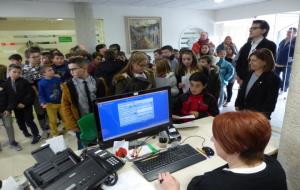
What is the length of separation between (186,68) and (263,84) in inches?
46.4

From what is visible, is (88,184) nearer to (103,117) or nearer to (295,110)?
(103,117)

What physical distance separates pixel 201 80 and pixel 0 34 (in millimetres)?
4973

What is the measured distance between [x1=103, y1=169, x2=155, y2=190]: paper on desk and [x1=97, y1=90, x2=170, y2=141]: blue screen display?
293 millimetres

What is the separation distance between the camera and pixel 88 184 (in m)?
0.98

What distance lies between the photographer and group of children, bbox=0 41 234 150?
2.26 m

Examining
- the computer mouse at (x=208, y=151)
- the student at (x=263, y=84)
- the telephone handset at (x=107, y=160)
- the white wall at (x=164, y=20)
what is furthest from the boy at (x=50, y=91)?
the white wall at (x=164, y=20)

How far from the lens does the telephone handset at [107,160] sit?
1153 millimetres

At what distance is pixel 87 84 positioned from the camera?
2.37 metres

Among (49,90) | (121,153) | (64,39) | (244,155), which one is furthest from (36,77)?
(244,155)

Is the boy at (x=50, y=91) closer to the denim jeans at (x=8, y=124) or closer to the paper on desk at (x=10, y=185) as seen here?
the denim jeans at (x=8, y=124)

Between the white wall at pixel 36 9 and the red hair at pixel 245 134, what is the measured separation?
5.52 m

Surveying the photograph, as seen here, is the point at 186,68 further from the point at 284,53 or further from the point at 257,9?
the point at 257,9

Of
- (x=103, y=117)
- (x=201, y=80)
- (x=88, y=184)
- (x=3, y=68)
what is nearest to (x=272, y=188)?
(x=88, y=184)

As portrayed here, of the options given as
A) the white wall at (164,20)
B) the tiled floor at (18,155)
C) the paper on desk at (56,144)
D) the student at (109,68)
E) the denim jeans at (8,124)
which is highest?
the white wall at (164,20)
